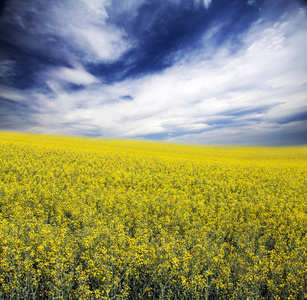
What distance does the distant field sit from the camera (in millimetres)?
4223

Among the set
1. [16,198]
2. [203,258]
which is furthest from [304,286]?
[16,198]

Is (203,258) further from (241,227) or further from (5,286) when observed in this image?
(5,286)

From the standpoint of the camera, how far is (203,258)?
5.09 meters

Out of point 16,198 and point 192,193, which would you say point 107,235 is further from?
point 192,193

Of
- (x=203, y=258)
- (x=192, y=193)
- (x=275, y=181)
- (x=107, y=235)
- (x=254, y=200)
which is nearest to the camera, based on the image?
(x=203, y=258)

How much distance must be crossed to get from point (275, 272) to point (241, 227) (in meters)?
3.22

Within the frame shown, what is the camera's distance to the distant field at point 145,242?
4223mm

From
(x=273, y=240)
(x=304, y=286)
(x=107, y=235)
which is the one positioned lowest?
(x=273, y=240)

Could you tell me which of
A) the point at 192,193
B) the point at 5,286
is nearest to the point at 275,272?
the point at 5,286

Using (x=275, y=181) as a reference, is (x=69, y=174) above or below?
above

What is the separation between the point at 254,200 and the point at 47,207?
12.4m

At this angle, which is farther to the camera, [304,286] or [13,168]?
[13,168]

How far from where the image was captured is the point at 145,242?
5738 mm

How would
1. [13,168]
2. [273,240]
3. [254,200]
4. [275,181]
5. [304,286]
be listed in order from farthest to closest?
1. [275,181]
2. [13,168]
3. [254,200]
4. [273,240]
5. [304,286]
